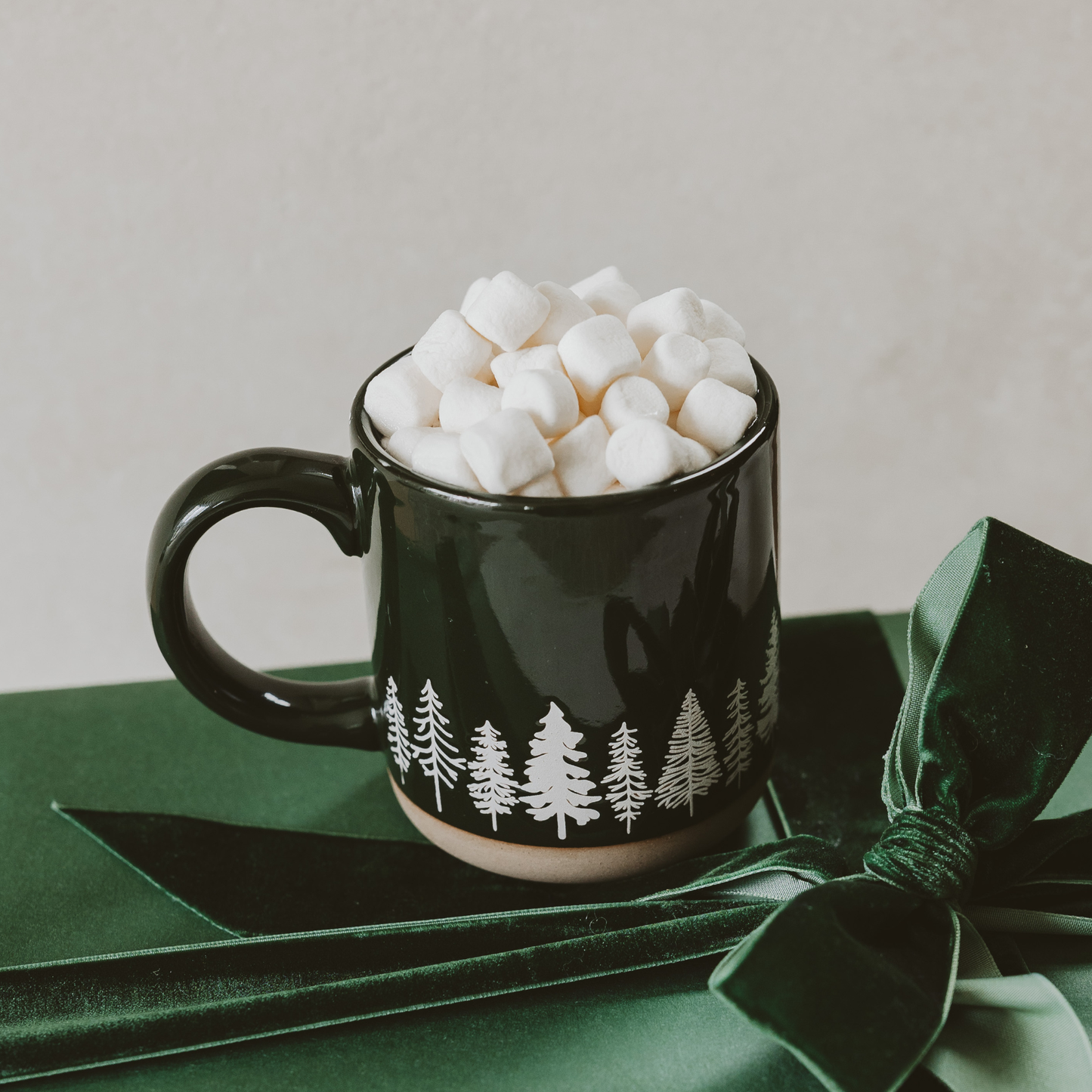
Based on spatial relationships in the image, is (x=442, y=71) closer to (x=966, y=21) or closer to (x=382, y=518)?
(x=966, y=21)

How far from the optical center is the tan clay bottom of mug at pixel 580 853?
548mm

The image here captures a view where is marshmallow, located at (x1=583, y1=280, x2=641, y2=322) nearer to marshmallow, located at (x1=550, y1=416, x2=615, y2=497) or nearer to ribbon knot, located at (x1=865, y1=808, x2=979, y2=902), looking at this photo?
marshmallow, located at (x1=550, y1=416, x2=615, y2=497)

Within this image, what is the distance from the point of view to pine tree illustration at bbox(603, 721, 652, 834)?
51 centimetres

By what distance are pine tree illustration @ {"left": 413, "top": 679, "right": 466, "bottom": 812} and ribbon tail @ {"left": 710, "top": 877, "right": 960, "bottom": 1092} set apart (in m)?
0.16

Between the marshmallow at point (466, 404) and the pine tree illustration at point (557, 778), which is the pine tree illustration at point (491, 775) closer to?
the pine tree illustration at point (557, 778)

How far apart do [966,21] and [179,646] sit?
993mm

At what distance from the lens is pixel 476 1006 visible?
512 millimetres

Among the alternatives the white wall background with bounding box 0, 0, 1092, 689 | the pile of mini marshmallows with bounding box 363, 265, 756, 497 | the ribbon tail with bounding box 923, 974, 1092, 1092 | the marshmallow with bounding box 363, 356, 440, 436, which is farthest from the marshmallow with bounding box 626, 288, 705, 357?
the white wall background with bounding box 0, 0, 1092, 689

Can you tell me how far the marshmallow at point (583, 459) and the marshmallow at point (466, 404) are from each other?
1.3 inches

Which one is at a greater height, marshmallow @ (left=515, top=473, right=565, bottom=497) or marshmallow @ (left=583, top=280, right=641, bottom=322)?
marshmallow @ (left=583, top=280, right=641, bottom=322)

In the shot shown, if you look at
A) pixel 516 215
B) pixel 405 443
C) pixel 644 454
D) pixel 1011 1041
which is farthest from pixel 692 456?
pixel 516 215

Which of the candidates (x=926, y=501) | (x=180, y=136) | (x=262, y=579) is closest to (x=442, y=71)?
(x=180, y=136)

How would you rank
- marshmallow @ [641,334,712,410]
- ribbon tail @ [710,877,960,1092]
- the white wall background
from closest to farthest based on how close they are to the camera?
1. ribbon tail @ [710,877,960,1092]
2. marshmallow @ [641,334,712,410]
3. the white wall background

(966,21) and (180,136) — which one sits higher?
(966,21)
